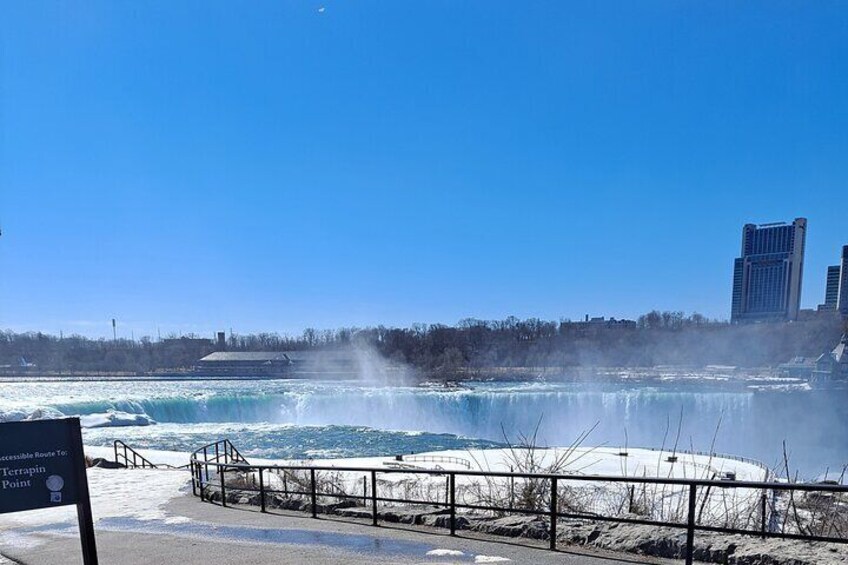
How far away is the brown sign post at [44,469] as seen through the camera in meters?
3.13

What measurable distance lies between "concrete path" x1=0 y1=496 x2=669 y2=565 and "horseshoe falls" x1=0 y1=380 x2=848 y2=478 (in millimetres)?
28534

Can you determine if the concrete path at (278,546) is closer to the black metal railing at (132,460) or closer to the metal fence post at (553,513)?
the metal fence post at (553,513)

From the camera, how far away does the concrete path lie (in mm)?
4504

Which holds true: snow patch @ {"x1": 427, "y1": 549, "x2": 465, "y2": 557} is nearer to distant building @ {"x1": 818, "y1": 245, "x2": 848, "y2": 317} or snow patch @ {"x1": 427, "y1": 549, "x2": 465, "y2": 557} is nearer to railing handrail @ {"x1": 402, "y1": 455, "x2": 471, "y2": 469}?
railing handrail @ {"x1": 402, "y1": 455, "x2": 471, "y2": 469}

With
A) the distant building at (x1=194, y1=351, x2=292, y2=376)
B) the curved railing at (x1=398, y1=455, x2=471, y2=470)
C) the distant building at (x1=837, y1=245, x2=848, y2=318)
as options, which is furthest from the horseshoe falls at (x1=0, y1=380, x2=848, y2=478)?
the distant building at (x1=837, y1=245, x2=848, y2=318)

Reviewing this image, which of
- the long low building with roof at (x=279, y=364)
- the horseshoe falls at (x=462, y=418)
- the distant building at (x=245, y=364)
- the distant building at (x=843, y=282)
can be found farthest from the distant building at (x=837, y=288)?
the distant building at (x=245, y=364)

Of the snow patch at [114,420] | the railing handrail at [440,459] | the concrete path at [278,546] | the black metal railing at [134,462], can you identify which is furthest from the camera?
the snow patch at [114,420]

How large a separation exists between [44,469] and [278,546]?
8.67 feet

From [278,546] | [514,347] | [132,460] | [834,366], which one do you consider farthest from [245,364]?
[278,546]

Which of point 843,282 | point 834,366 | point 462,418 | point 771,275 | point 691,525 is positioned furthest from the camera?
point 771,275

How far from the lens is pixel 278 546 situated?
5.13 m

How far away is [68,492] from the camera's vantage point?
3.24 m

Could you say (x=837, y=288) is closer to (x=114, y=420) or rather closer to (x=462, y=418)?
(x=462, y=418)

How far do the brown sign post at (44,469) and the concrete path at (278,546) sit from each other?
6.45ft
